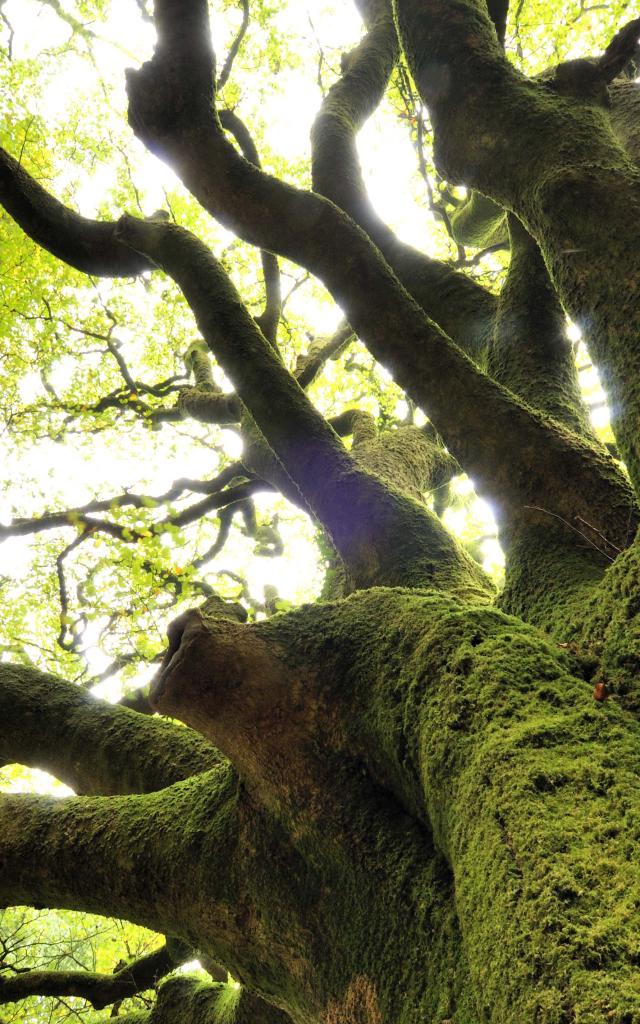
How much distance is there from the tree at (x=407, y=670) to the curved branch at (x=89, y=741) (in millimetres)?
16

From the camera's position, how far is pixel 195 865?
2191 millimetres

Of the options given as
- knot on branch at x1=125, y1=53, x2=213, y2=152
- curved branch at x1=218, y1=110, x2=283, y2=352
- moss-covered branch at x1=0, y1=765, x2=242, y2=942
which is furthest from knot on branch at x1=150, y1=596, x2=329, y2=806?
curved branch at x1=218, y1=110, x2=283, y2=352

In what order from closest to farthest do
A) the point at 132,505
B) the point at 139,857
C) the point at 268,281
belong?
the point at 139,857, the point at 268,281, the point at 132,505

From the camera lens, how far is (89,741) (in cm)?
304

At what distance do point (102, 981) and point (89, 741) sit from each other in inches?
104

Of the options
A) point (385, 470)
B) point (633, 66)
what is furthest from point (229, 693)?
point (633, 66)

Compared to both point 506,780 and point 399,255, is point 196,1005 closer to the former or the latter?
point 506,780

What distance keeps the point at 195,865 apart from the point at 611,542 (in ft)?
7.00

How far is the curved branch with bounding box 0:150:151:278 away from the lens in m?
4.29

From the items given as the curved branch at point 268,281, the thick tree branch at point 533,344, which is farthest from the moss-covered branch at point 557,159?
the curved branch at point 268,281

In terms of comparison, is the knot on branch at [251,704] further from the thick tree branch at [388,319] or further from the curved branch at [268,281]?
the curved branch at [268,281]

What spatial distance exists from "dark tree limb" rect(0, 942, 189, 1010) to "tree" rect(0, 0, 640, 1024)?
2 cm

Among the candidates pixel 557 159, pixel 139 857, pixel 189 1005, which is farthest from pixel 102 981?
pixel 557 159

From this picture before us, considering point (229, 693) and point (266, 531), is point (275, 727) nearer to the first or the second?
point (229, 693)
